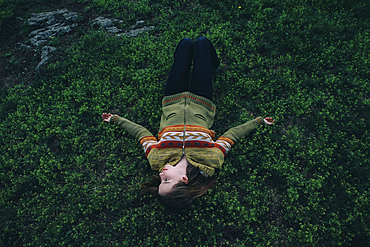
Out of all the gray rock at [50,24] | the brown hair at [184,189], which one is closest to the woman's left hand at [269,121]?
the brown hair at [184,189]

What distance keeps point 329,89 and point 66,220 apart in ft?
23.6

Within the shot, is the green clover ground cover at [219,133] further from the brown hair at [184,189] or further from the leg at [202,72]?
the leg at [202,72]

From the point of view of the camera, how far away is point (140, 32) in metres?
6.35

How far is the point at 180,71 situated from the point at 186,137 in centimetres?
160

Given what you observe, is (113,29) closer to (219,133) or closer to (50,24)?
(50,24)

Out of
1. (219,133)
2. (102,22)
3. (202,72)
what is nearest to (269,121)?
(219,133)

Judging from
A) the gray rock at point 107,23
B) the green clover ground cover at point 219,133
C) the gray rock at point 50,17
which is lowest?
the green clover ground cover at point 219,133

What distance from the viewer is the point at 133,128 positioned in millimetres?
4422

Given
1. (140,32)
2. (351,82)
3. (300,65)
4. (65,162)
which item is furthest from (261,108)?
(65,162)

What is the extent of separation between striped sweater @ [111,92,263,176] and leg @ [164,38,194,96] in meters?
0.19

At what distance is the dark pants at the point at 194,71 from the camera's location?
424 cm

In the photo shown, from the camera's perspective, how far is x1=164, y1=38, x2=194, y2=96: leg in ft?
14.1

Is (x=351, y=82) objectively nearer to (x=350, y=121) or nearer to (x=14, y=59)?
(x=350, y=121)

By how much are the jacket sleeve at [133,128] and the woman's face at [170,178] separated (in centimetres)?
121
